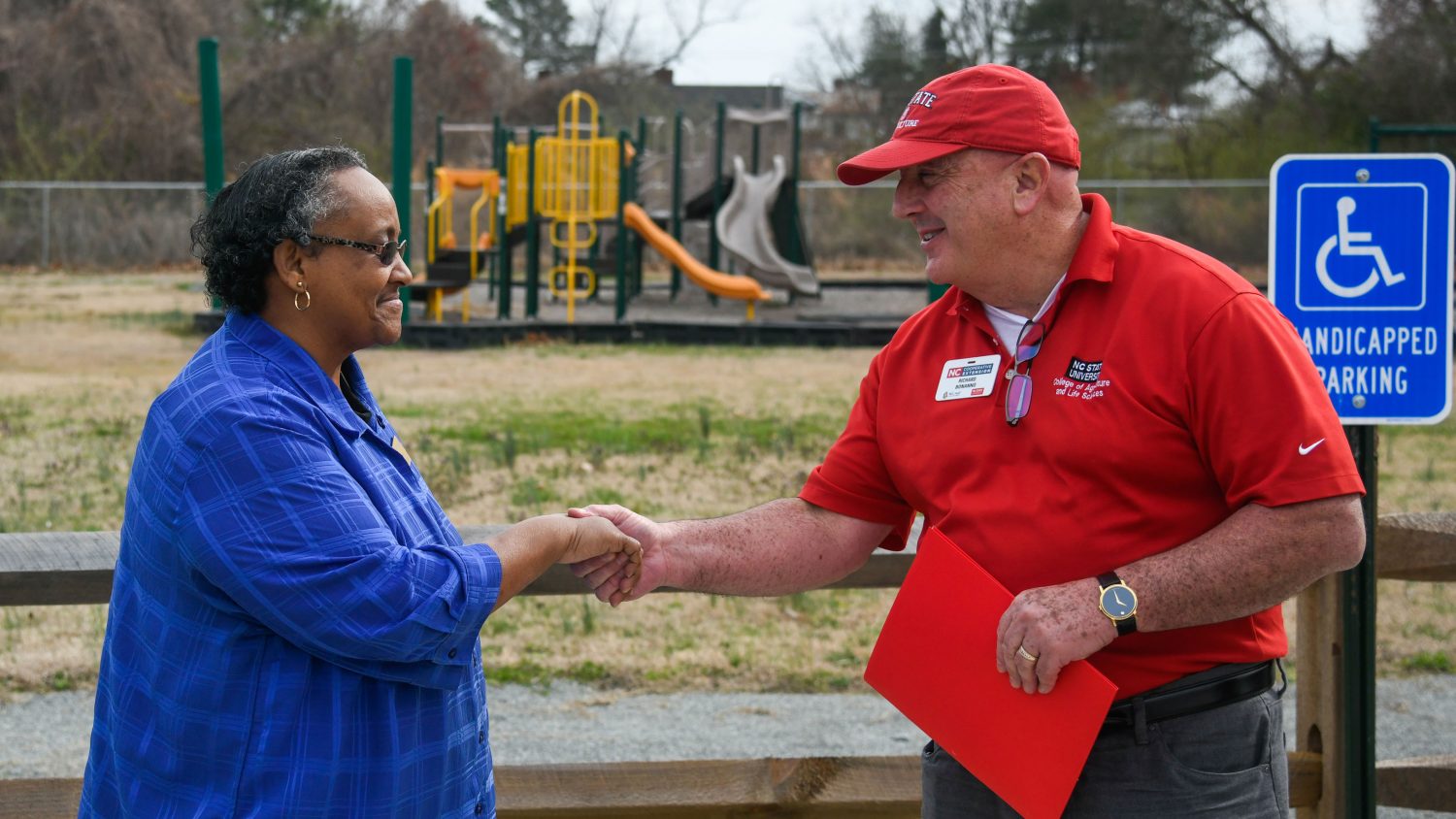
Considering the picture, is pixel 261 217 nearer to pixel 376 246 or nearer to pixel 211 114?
pixel 376 246

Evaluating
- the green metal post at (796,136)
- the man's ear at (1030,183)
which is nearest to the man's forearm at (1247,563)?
the man's ear at (1030,183)

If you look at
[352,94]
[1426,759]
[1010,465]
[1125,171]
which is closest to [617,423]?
→ [1426,759]

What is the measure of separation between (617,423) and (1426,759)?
750cm

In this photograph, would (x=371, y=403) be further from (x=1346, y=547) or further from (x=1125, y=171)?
(x=1125, y=171)

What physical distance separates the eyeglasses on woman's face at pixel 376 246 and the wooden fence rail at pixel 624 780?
0.84 m

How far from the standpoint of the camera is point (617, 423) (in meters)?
10.5

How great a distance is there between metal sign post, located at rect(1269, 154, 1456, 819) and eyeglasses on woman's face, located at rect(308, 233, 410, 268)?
1.72m

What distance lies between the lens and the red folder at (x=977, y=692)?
2223 mm

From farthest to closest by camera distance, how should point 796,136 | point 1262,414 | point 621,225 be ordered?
point 796,136 < point 621,225 < point 1262,414

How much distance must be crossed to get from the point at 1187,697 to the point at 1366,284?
46.7 inches

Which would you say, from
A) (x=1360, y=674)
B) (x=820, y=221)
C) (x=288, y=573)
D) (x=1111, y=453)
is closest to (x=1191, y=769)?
(x=1111, y=453)

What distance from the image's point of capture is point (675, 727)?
5.08 metres

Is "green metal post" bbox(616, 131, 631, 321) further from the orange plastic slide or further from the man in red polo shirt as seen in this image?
the man in red polo shirt

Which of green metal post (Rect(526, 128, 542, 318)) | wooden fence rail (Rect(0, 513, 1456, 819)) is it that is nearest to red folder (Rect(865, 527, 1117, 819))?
wooden fence rail (Rect(0, 513, 1456, 819))
